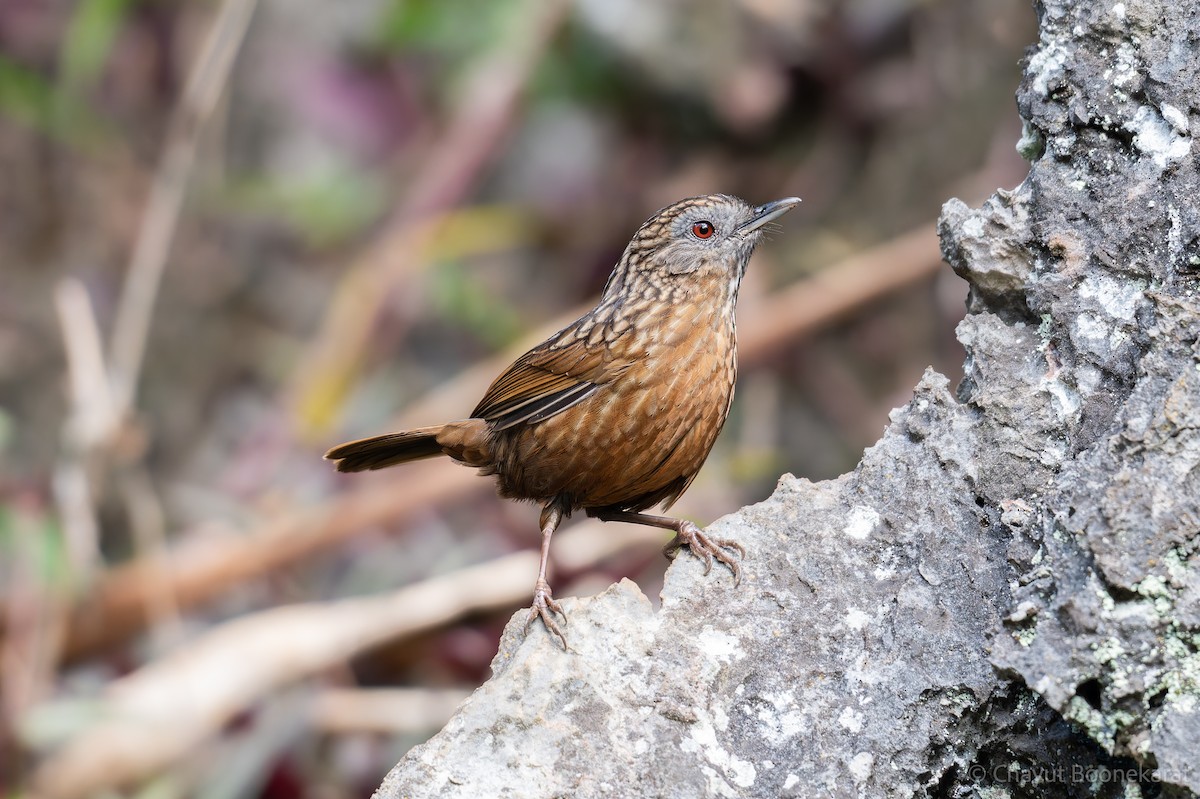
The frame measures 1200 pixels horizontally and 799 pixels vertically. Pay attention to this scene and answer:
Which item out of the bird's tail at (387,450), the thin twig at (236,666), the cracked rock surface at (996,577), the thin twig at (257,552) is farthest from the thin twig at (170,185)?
the cracked rock surface at (996,577)

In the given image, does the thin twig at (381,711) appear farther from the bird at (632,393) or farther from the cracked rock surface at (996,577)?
the cracked rock surface at (996,577)

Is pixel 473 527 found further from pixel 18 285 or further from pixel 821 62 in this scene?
pixel 18 285

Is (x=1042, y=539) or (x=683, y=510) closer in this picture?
(x=1042, y=539)

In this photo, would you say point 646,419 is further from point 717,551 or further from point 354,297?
point 354,297

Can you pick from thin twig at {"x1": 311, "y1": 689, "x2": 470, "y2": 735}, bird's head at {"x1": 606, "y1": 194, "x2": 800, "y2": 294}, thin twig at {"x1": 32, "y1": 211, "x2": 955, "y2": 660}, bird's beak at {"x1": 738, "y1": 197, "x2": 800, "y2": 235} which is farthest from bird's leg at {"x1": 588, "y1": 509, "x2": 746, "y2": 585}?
thin twig at {"x1": 32, "y1": 211, "x2": 955, "y2": 660}

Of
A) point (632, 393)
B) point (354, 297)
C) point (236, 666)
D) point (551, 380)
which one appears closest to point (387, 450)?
point (551, 380)

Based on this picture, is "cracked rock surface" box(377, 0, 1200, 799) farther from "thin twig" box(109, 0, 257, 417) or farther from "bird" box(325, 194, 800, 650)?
"thin twig" box(109, 0, 257, 417)

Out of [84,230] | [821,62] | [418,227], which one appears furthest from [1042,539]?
[84,230]
